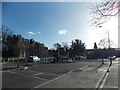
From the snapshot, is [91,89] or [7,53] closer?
[91,89]

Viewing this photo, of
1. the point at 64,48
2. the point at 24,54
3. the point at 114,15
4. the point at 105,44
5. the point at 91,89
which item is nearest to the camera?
the point at 114,15

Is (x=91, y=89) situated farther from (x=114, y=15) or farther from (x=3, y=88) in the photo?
(x=3, y=88)

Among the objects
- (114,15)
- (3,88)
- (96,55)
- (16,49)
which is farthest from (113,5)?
(96,55)

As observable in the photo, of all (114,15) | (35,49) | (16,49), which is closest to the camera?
(114,15)

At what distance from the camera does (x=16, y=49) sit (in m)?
41.1

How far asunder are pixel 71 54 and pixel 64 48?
7.10 m

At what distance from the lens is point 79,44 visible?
6869cm

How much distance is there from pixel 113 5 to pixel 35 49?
169ft

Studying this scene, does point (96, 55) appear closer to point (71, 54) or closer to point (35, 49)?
point (71, 54)

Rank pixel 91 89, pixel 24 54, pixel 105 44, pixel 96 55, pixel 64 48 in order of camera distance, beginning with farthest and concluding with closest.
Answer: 1. pixel 96 55
2. pixel 64 48
3. pixel 24 54
4. pixel 105 44
5. pixel 91 89

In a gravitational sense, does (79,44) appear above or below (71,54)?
above

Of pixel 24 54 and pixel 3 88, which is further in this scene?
pixel 24 54

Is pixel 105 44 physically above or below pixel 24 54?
→ above

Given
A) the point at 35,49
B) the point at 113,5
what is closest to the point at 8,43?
the point at 35,49
